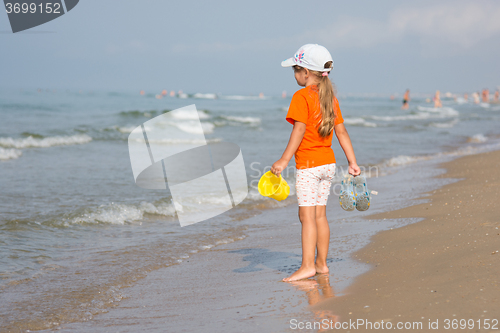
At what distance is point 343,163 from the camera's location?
10172 millimetres

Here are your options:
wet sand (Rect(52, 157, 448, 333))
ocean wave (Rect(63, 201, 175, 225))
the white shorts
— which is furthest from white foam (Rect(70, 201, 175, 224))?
the white shorts

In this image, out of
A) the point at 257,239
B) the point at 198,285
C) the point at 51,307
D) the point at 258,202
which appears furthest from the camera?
the point at 258,202

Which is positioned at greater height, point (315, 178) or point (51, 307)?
point (315, 178)

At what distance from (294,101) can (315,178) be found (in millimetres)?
571

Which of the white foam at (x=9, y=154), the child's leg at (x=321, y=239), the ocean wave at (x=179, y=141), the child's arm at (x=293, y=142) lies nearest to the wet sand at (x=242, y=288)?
the child's leg at (x=321, y=239)

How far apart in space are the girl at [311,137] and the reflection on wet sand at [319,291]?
64 mm

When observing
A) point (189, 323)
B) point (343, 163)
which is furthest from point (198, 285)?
point (343, 163)

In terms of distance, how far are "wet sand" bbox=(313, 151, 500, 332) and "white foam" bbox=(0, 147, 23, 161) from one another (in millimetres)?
9158

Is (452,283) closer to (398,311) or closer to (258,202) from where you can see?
(398,311)

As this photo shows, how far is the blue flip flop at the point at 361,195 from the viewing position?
11.9 feet

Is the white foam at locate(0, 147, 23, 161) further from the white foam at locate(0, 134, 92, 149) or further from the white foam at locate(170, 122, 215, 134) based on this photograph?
the white foam at locate(170, 122, 215, 134)

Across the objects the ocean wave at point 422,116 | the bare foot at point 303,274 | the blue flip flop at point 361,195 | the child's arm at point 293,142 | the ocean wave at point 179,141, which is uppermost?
the child's arm at point 293,142

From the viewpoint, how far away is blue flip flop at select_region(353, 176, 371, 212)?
3.64 metres

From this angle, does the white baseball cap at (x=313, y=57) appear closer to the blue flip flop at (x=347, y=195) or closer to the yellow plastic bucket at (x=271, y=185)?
the yellow plastic bucket at (x=271, y=185)
